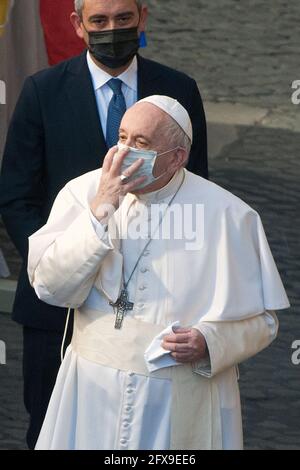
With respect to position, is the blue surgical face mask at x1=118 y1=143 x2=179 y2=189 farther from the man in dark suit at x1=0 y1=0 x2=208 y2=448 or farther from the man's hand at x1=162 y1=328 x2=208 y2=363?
the man in dark suit at x1=0 y1=0 x2=208 y2=448

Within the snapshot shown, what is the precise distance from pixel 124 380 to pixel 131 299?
0.78 ft

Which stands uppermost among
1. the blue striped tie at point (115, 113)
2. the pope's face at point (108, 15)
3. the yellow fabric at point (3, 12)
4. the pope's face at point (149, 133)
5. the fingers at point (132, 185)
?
the pope's face at point (108, 15)

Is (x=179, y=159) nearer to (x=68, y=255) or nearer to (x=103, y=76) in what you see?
(x=68, y=255)

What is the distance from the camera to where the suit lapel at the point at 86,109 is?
4938 millimetres

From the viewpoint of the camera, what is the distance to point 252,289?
431 centimetres

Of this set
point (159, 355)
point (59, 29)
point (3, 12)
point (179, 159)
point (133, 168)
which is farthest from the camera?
point (3, 12)

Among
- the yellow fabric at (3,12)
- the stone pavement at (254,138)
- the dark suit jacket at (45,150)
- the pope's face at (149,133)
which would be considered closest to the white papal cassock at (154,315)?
the pope's face at (149,133)

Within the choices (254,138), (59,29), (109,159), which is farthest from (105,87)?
(254,138)

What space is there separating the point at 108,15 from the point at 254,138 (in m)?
5.45

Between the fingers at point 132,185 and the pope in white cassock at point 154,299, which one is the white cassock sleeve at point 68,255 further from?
the fingers at point 132,185

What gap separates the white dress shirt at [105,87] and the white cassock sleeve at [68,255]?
758 mm

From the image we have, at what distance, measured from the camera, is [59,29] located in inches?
269

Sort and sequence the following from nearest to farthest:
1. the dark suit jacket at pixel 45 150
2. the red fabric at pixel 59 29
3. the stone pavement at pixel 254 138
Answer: the dark suit jacket at pixel 45 150
the stone pavement at pixel 254 138
the red fabric at pixel 59 29
